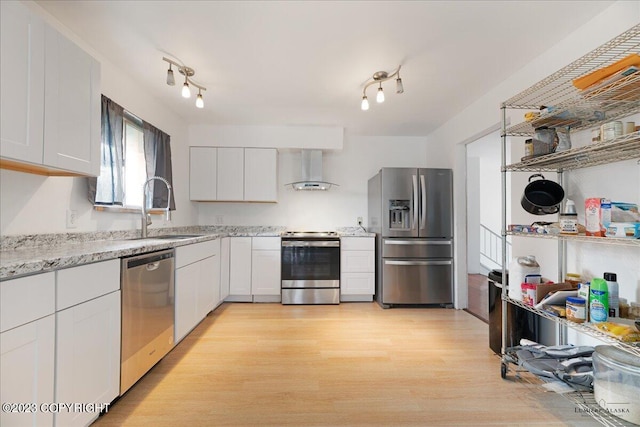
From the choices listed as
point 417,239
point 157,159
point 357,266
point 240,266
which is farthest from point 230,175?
point 417,239

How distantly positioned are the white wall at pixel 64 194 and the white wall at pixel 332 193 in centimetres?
127

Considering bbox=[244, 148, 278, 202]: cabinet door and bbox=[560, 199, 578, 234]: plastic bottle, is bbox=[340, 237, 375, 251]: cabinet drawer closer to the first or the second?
bbox=[244, 148, 278, 202]: cabinet door

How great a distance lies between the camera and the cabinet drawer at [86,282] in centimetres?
112

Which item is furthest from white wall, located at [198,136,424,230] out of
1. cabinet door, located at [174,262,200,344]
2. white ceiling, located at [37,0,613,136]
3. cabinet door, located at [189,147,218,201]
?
cabinet door, located at [174,262,200,344]

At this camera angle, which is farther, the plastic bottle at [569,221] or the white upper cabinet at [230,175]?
the white upper cabinet at [230,175]

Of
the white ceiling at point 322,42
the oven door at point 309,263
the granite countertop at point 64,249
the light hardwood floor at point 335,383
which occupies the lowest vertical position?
the light hardwood floor at point 335,383

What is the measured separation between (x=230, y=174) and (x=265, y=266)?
1342 millimetres

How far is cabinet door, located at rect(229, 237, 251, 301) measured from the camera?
→ 11.3 ft

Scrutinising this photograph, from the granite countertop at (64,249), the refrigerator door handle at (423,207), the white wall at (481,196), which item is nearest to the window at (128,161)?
the granite countertop at (64,249)

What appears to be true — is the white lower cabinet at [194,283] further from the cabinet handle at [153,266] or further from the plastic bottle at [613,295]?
the plastic bottle at [613,295]

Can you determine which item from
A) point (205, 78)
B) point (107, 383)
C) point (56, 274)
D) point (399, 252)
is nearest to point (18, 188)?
point (56, 274)

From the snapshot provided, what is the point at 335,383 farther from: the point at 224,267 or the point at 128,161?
the point at 128,161

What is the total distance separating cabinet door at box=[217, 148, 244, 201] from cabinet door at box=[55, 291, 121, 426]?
7.71ft

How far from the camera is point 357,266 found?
3.51 meters
